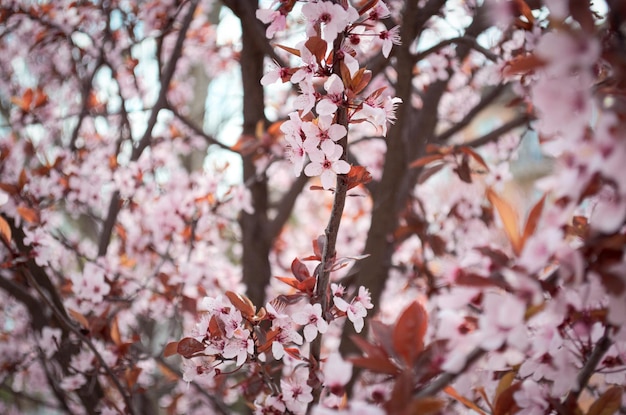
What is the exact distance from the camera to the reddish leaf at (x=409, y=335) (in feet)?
1.83

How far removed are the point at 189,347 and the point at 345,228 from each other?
156 cm

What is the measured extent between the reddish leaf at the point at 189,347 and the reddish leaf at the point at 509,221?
44 cm

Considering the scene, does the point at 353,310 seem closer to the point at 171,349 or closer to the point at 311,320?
the point at 311,320

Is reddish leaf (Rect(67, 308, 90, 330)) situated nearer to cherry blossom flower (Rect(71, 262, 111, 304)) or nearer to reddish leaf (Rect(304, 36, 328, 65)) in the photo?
cherry blossom flower (Rect(71, 262, 111, 304))

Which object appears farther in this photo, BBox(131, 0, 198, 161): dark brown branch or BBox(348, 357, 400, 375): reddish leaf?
BBox(131, 0, 198, 161): dark brown branch

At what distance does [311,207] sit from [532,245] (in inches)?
107

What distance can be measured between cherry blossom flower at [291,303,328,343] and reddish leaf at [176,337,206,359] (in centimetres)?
14

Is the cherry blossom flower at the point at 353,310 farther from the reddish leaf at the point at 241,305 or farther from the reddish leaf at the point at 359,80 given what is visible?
the reddish leaf at the point at 359,80

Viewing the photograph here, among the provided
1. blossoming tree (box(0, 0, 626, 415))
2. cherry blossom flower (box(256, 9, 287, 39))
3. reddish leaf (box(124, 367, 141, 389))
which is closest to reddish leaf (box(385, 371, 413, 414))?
blossoming tree (box(0, 0, 626, 415))

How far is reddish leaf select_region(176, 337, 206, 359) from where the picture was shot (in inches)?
29.5

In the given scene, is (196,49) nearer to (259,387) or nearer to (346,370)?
(259,387)

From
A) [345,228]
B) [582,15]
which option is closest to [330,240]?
[582,15]

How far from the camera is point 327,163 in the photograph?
28.3 inches

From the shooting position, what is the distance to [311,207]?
10.4 feet
